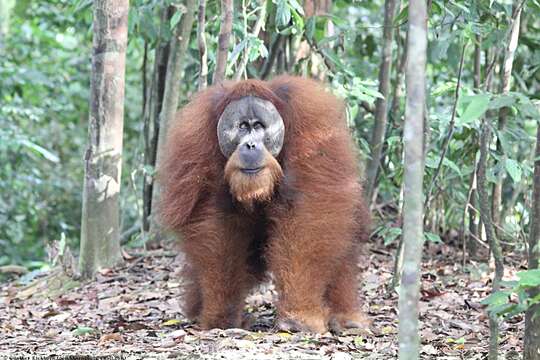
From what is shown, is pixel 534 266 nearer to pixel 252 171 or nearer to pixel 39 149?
→ pixel 252 171

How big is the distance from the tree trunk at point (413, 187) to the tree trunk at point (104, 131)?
10.9ft

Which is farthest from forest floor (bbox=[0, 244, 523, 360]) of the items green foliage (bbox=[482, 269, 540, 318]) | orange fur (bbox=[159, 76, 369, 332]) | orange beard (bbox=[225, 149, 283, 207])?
green foliage (bbox=[482, 269, 540, 318])

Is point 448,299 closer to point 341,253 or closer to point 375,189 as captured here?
point 341,253

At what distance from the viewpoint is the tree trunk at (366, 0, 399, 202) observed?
632cm

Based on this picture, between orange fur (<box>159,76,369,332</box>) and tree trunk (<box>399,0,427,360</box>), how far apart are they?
1677 millimetres

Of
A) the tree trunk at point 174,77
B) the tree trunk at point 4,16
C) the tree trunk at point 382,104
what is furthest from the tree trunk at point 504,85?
the tree trunk at point 4,16

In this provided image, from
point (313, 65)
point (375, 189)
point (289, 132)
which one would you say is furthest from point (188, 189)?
point (375, 189)

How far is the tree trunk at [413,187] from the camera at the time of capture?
8.64 feet

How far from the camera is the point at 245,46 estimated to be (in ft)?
16.5

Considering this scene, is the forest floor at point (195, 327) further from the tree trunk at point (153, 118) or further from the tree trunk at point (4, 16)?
the tree trunk at point (4, 16)

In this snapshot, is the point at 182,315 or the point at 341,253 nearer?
the point at 341,253

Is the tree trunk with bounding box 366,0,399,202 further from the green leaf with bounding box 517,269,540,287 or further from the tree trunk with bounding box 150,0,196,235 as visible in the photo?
the green leaf with bounding box 517,269,540,287

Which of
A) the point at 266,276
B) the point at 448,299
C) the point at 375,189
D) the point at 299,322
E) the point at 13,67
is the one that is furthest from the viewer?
the point at 13,67

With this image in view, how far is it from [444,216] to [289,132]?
2.52m
